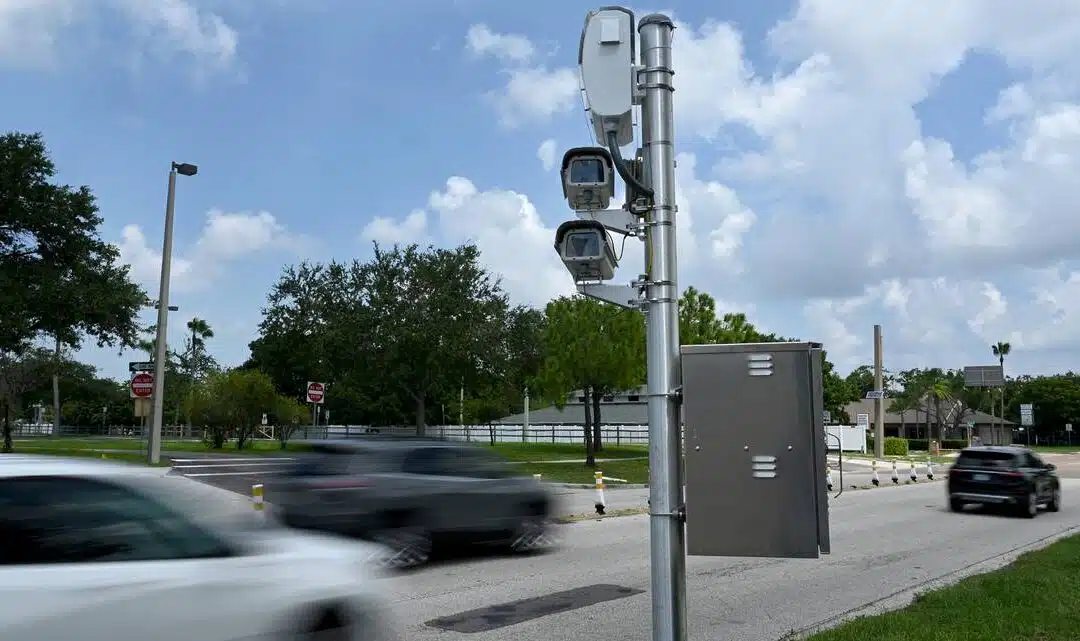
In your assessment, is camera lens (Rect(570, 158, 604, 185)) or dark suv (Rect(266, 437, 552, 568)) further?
dark suv (Rect(266, 437, 552, 568))

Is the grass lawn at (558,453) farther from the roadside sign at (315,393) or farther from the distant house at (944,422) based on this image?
the distant house at (944,422)

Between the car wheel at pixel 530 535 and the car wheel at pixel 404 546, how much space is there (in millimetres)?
1565

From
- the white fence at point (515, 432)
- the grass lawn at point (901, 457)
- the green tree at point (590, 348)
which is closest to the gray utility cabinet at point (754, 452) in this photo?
the green tree at point (590, 348)

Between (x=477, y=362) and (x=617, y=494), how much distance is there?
20.2 metres

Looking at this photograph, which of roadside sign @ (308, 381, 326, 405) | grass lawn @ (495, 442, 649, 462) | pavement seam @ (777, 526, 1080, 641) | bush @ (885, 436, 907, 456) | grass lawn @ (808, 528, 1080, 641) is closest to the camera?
grass lawn @ (808, 528, 1080, 641)

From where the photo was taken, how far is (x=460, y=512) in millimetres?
11250

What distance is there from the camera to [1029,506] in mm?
19125

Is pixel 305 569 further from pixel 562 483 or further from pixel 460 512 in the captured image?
pixel 562 483

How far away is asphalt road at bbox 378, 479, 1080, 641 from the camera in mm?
8023

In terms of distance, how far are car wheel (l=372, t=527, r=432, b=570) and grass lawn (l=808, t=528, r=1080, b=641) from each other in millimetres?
4971

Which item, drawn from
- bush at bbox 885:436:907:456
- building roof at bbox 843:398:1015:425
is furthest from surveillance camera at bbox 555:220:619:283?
building roof at bbox 843:398:1015:425

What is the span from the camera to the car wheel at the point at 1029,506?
62.7 ft

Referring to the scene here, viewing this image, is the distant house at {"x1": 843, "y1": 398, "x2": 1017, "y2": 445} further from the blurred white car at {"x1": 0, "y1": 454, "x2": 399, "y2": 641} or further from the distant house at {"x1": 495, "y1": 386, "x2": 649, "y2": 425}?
the blurred white car at {"x1": 0, "y1": 454, "x2": 399, "y2": 641}

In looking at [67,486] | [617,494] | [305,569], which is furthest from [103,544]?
[617,494]
